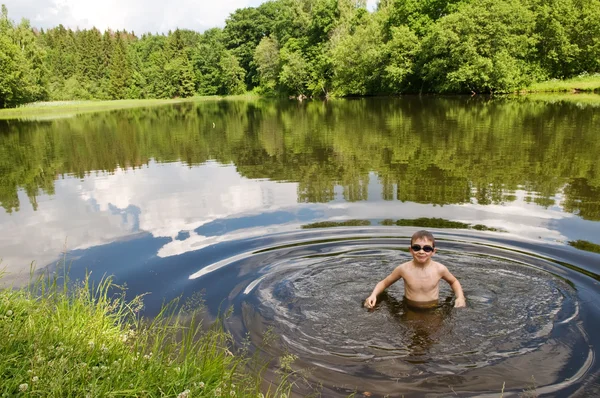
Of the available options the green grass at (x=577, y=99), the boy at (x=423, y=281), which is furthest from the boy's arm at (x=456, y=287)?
the green grass at (x=577, y=99)

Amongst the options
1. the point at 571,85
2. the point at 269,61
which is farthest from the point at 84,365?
the point at 269,61

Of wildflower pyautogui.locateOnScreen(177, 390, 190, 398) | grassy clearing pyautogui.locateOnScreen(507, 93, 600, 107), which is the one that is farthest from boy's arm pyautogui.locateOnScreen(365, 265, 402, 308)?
grassy clearing pyautogui.locateOnScreen(507, 93, 600, 107)

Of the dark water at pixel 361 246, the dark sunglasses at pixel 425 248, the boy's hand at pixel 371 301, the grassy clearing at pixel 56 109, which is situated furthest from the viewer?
the grassy clearing at pixel 56 109

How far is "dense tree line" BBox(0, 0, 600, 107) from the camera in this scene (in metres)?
50.9

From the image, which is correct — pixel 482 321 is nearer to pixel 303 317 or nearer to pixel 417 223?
pixel 303 317

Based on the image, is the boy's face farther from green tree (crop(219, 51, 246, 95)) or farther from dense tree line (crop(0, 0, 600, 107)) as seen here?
green tree (crop(219, 51, 246, 95))

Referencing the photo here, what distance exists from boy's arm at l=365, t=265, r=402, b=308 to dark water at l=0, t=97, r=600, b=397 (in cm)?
21

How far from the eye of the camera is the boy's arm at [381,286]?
6.54m

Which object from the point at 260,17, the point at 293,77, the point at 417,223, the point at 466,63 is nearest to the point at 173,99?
the point at 260,17

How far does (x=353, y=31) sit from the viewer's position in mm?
72125

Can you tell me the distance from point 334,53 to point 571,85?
1217 inches

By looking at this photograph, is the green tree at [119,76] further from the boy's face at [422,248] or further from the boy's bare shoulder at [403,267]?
the boy's face at [422,248]

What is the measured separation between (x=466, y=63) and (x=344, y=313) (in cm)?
5112

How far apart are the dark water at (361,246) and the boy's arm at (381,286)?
0.21 m
